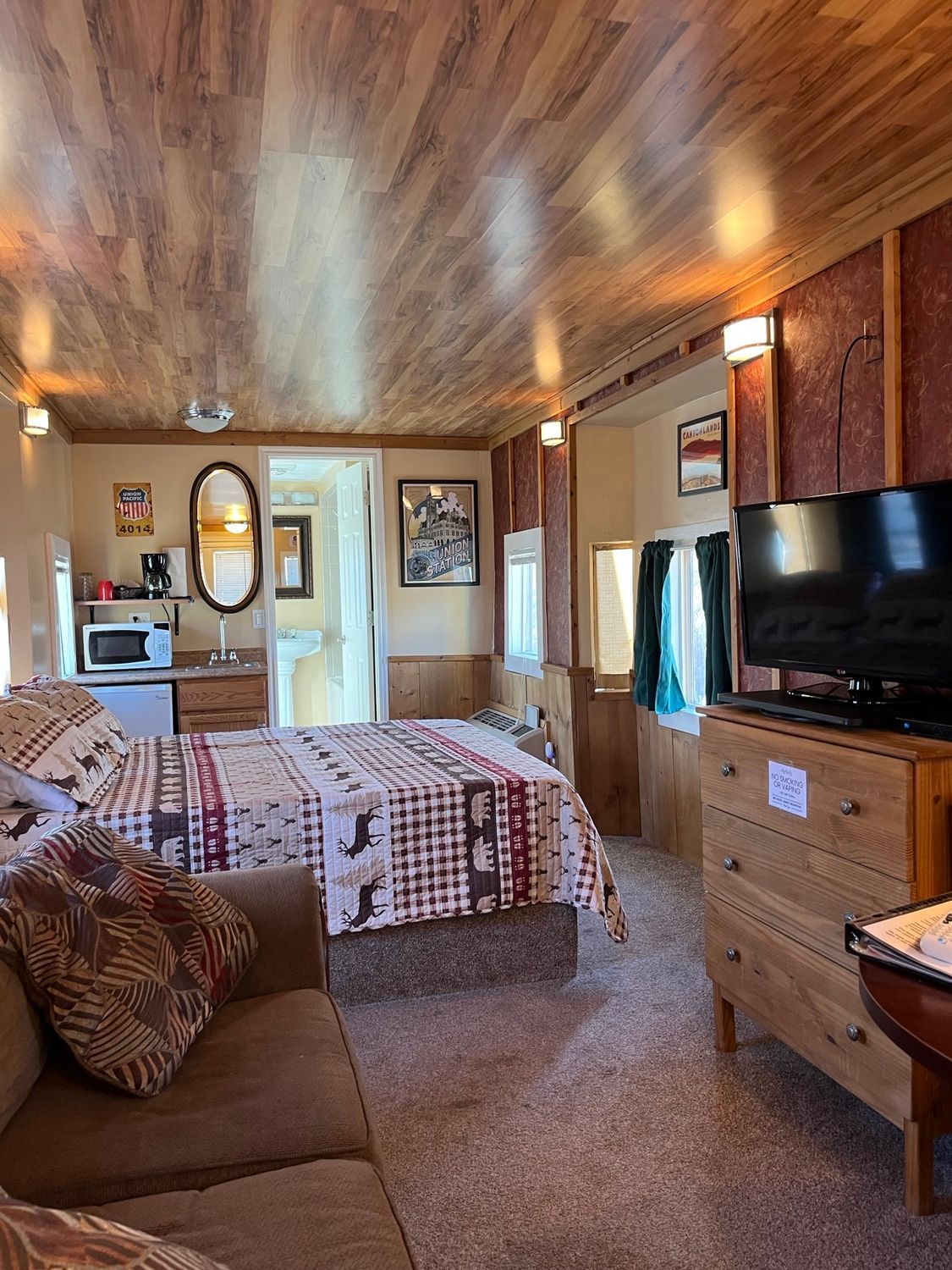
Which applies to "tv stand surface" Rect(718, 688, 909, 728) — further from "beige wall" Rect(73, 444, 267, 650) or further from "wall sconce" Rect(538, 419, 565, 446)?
"beige wall" Rect(73, 444, 267, 650)

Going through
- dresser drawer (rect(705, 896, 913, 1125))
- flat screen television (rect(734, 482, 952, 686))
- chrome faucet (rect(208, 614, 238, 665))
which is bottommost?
dresser drawer (rect(705, 896, 913, 1125))

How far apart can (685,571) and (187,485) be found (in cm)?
326

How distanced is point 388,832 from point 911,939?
1.87 metres

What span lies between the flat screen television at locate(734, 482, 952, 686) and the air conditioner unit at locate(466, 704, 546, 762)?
223 cm

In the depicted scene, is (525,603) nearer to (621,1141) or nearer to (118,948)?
(621,1141)

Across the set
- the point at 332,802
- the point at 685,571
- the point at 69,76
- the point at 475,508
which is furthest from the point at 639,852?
the point at 69,76

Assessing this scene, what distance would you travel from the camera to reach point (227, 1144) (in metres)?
1.43

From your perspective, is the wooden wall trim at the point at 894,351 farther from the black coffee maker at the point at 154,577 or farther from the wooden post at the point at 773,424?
the black coffee maker at the point at 154,577

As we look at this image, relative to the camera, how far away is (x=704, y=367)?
3.69 m

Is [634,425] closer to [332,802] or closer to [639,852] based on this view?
[639,852]

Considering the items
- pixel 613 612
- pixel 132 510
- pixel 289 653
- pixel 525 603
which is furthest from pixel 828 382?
pixel 289 653

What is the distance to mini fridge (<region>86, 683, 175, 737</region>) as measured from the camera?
5.21m

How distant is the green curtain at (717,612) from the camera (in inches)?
150

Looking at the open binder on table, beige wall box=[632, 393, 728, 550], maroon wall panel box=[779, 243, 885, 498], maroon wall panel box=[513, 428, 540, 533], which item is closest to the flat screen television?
maroon wall panel box=[779, 243, 885, 498]
